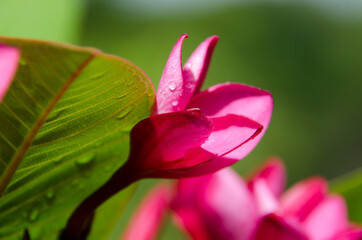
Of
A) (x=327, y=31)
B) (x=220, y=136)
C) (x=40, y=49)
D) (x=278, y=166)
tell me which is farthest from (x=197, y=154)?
(x=327, y=31)

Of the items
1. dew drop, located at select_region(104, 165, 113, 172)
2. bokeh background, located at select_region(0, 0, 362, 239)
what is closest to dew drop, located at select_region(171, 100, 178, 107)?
dew drop, located at select_region(104, 165, 113, 172)

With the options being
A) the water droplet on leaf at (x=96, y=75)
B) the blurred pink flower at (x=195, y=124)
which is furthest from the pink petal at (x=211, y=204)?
the water droplet on leaf at (x=96, y=75)

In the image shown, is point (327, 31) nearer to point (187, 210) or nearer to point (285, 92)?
point (285, 92)

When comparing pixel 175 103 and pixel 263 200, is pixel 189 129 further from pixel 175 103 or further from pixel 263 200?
pixel 263 200

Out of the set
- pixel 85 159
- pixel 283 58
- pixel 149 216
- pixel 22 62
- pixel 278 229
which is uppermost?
pixel 22 62

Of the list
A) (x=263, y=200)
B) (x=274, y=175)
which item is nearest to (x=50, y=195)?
(x=263, y=200)

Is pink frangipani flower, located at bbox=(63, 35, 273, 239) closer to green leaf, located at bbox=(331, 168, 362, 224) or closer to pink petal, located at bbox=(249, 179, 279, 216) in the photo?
pink petal, located at bbox=(249, 179, 279, 216)

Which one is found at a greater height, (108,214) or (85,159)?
(85,159)
